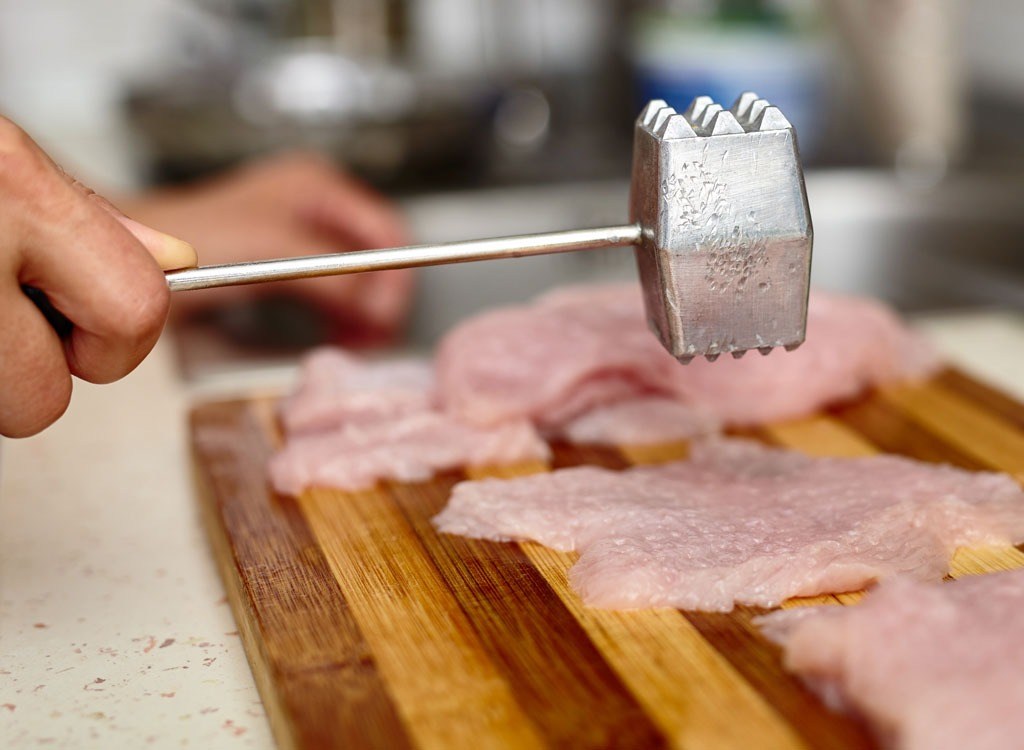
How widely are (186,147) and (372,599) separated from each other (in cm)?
174

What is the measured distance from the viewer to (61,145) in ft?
10.3

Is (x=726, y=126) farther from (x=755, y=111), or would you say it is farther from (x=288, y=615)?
(x=288, y=615)

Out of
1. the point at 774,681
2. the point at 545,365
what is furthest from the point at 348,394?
the point at 774,681

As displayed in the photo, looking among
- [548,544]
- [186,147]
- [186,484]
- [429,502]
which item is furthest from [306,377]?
[186,147]

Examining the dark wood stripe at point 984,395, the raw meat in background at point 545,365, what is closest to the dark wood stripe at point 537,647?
the raw meat in background at point 545,365

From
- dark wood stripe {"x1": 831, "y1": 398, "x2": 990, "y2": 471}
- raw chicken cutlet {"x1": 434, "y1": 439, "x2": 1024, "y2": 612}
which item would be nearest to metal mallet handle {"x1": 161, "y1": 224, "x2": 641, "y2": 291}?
raw chicken cutlet {"x1": 434, "y1": 439, "x2": 1024, "y2": 612}

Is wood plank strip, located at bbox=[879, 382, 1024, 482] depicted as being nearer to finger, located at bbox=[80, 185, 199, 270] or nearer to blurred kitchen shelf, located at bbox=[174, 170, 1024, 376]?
finger, located at bbox=[80, 185, 199, 270]

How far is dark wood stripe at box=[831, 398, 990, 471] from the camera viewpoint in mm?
1346

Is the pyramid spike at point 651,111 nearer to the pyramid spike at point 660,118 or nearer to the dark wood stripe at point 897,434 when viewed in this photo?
the pyramid spike at point 660,118

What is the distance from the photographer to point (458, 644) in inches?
38.5

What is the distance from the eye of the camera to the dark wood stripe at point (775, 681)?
85 cm

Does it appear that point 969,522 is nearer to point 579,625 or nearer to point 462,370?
point 579,625

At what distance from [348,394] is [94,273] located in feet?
1.76

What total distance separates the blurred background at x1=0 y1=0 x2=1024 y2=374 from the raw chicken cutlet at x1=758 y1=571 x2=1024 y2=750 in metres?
1.27
